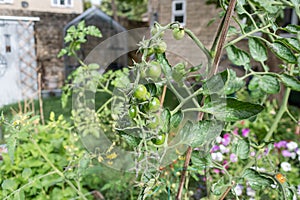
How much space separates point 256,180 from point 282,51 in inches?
6.4

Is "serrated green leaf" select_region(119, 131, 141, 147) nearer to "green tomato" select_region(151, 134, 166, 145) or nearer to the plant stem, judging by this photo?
"green tomato" select_region(151, 134, 166, 145)

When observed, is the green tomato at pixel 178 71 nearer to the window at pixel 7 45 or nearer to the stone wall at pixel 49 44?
the window at pixel 7 45

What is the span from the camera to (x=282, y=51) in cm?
38

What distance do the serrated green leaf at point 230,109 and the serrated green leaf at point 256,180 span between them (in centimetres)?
12

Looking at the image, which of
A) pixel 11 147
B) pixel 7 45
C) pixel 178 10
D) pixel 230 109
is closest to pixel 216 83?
pixel 230 109

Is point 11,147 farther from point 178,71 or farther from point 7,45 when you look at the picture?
point 7,45

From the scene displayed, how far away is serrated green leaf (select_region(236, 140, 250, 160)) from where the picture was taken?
0.43 meters

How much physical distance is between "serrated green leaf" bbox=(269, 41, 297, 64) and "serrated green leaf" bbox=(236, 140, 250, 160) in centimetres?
13

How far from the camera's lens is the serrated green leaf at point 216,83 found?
0.31m

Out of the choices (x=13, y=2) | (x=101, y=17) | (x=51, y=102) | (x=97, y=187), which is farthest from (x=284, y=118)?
(x=101, y=17)

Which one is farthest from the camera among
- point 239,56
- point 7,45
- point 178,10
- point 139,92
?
point 178,10

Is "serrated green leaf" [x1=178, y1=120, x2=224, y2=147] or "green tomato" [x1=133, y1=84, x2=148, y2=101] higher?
"green tomato" [x1=133, y1=84, x2=148, y2=101]

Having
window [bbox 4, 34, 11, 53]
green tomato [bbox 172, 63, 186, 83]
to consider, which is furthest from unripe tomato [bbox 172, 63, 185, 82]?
window [bbox 4, 34, 11, 53]

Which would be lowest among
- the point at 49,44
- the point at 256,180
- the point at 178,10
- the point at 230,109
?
the point at 256,180
